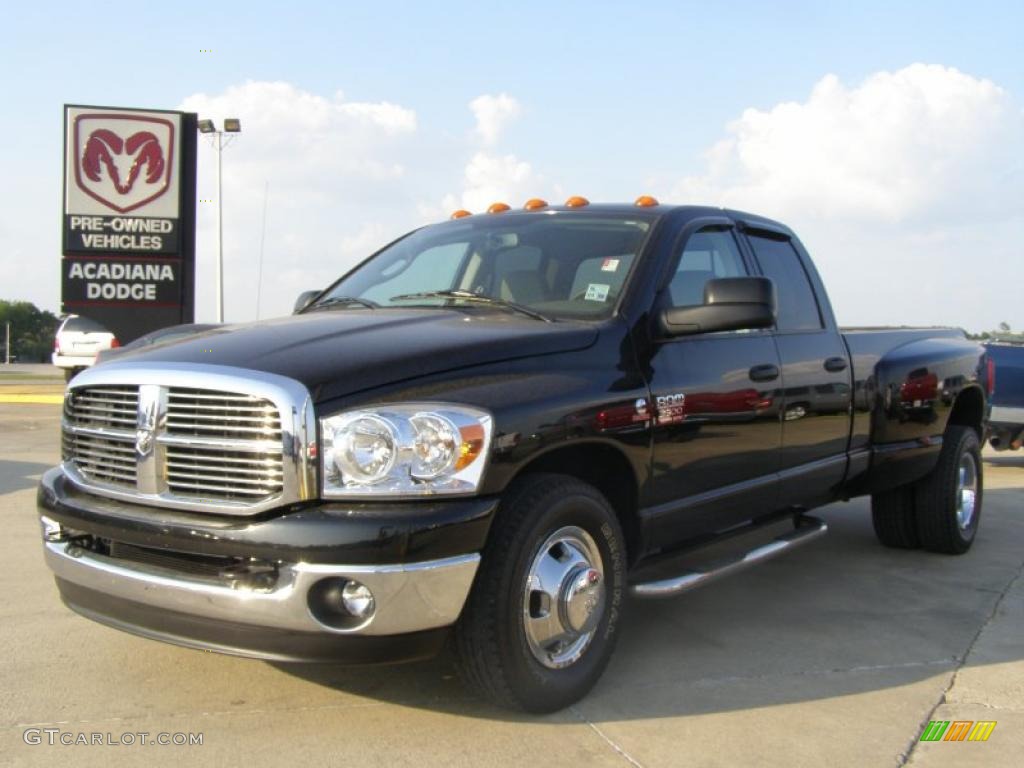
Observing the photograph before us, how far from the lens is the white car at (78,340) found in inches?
582

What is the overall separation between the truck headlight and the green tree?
11828cm

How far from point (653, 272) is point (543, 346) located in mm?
819

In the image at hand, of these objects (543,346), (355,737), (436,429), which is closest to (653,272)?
(543,346)

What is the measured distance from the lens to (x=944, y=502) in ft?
19.6

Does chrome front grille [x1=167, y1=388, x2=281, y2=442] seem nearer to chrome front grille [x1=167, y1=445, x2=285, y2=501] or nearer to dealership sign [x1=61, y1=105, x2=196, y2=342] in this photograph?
chrome front grille [x1=167, y1=445, x2=285, y2=501]

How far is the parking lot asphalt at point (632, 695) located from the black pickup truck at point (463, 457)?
244 mm

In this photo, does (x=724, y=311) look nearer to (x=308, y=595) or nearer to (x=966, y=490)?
(x=308, y=595)

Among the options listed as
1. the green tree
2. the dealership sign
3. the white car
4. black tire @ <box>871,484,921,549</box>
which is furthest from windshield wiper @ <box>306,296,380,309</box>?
the green tree

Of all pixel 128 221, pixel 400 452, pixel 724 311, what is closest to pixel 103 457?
pixel 400 452

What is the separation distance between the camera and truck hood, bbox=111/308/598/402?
314cm

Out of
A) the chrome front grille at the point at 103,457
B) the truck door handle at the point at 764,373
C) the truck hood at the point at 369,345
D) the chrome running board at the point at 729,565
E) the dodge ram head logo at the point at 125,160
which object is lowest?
the chrome running board at the point at 729,565

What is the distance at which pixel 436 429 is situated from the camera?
3.08 meters

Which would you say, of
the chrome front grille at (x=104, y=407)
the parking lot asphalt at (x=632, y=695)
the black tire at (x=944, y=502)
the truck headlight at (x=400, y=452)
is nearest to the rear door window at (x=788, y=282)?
the parking lot asphalt at (x=632, y=695)

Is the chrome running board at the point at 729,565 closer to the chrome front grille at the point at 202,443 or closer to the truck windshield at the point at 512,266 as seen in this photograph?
the truck windshield at the point at 512,266
